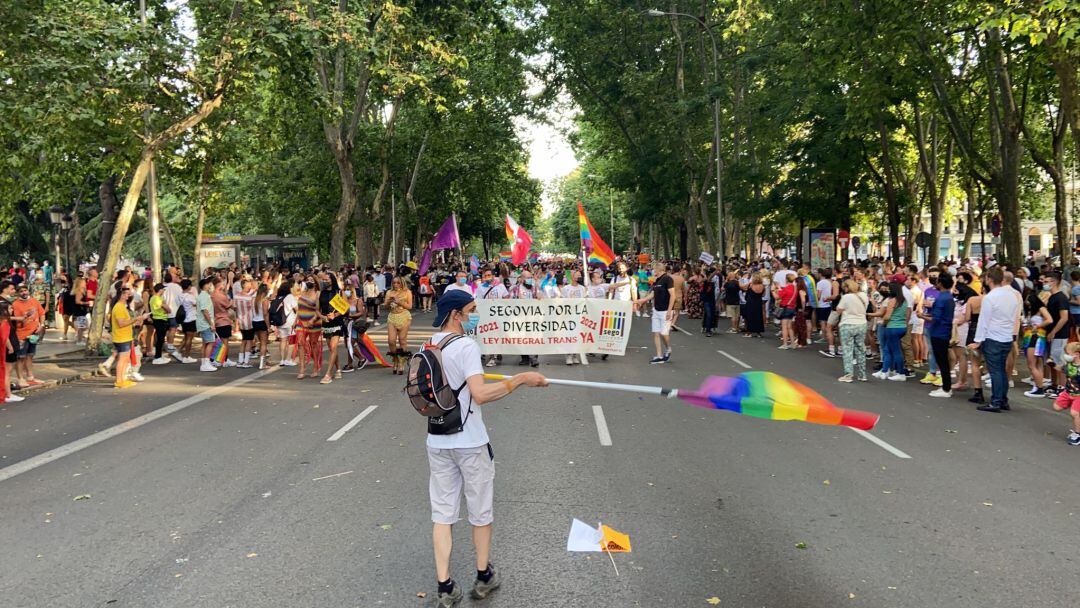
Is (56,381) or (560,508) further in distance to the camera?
(56,381)

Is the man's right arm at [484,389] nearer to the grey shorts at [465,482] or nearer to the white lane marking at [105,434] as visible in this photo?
the grey shorts at [465,482]

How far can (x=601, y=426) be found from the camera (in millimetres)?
9992

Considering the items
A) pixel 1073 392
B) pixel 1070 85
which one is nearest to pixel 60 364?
pixel 1073 392

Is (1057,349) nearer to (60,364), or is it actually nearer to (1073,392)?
(1073,392)

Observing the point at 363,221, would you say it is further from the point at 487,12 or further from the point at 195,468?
the point at 195,468

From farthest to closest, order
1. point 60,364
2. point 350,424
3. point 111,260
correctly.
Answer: point 111,260 → point 60,364 → point 350,424

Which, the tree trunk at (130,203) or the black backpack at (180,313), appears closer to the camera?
the black backpack at (180,313)

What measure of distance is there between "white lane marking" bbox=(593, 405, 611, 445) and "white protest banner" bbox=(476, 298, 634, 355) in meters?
4.47

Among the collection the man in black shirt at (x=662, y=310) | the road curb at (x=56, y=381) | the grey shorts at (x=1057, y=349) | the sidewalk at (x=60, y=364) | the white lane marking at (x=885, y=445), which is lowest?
the white lane marking at (x=885, y=445)

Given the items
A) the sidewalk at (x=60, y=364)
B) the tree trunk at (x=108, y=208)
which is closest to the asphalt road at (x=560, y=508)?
the sidewalk at (x=60, y=364)

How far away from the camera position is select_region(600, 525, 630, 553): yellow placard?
573 centimetres

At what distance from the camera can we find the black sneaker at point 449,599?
15.8 feet

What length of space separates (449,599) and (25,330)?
11440 mm

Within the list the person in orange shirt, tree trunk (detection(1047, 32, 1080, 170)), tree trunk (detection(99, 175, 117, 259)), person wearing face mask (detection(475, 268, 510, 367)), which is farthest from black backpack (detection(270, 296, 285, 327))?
tree trunk (detection(1047, 32, 1080, 170))
